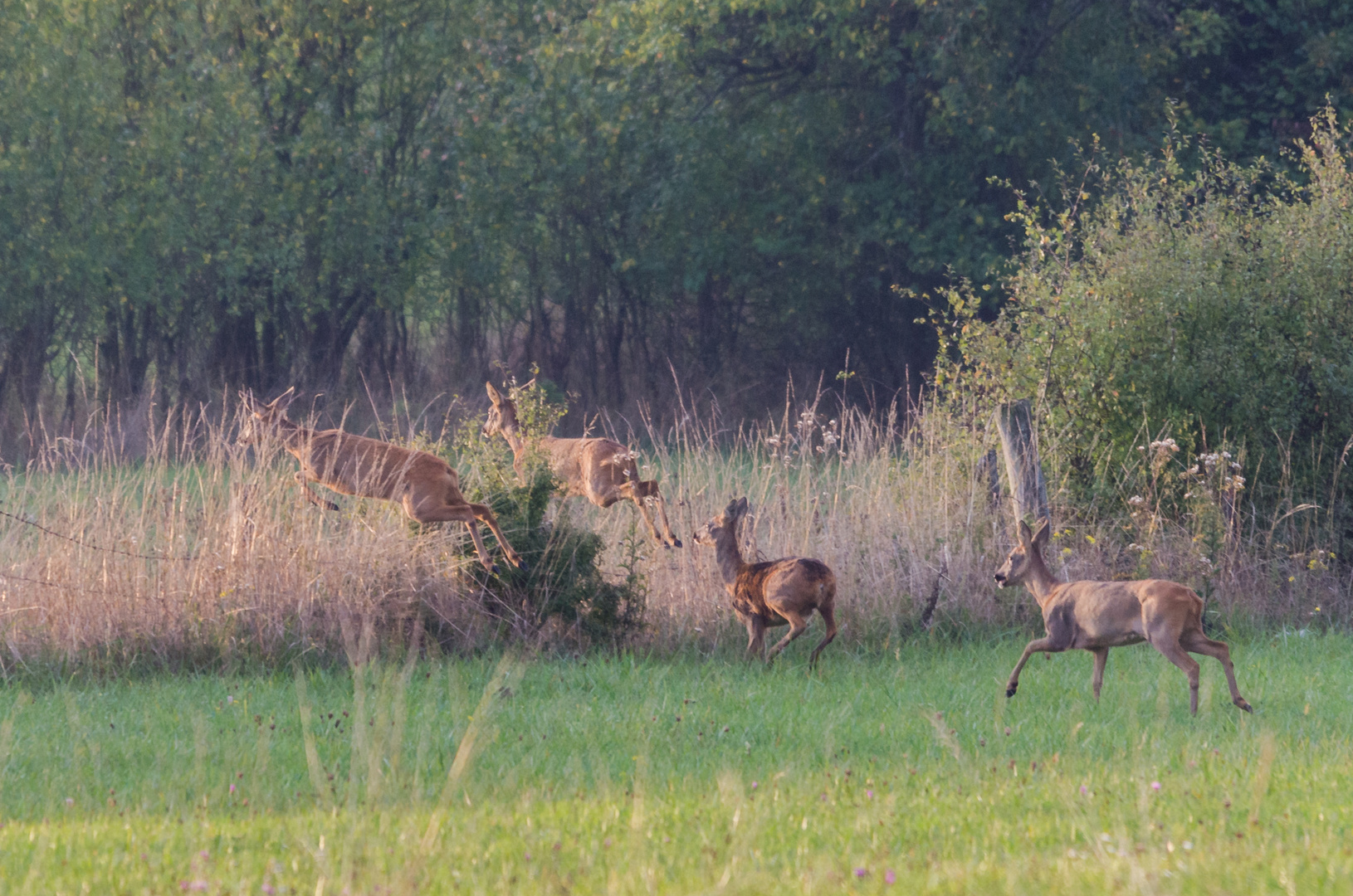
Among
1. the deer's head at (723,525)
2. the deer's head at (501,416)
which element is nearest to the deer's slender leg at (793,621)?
the deer's head at (723,525)

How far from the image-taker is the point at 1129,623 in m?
7.47

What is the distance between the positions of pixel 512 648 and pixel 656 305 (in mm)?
20713

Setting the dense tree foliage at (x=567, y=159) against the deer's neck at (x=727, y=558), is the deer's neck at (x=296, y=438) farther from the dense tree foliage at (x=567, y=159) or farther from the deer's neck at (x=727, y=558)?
the dense tree foliage at (x=567, y=159)

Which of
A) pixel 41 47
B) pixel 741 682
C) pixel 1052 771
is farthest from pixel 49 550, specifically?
pixel 41 47

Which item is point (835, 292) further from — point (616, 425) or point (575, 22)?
point (575, 22)

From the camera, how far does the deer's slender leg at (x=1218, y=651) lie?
7262 mm

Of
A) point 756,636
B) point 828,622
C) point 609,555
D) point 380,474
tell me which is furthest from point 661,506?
point 380,474

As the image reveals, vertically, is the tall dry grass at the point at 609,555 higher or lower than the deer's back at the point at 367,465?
lower

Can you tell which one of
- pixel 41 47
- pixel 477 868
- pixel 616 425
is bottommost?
pixel 616 425

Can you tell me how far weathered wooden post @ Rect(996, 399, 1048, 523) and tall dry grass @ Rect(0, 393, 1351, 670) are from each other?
25 cm

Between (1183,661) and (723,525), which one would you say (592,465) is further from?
(1183,661)

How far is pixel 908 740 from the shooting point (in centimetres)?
677

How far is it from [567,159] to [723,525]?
18878 mm

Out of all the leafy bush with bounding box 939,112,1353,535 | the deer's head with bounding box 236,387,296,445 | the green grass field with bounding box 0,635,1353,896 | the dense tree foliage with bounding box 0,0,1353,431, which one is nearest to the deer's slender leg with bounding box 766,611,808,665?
the green grass field with bounding box 0,635,1353,896
